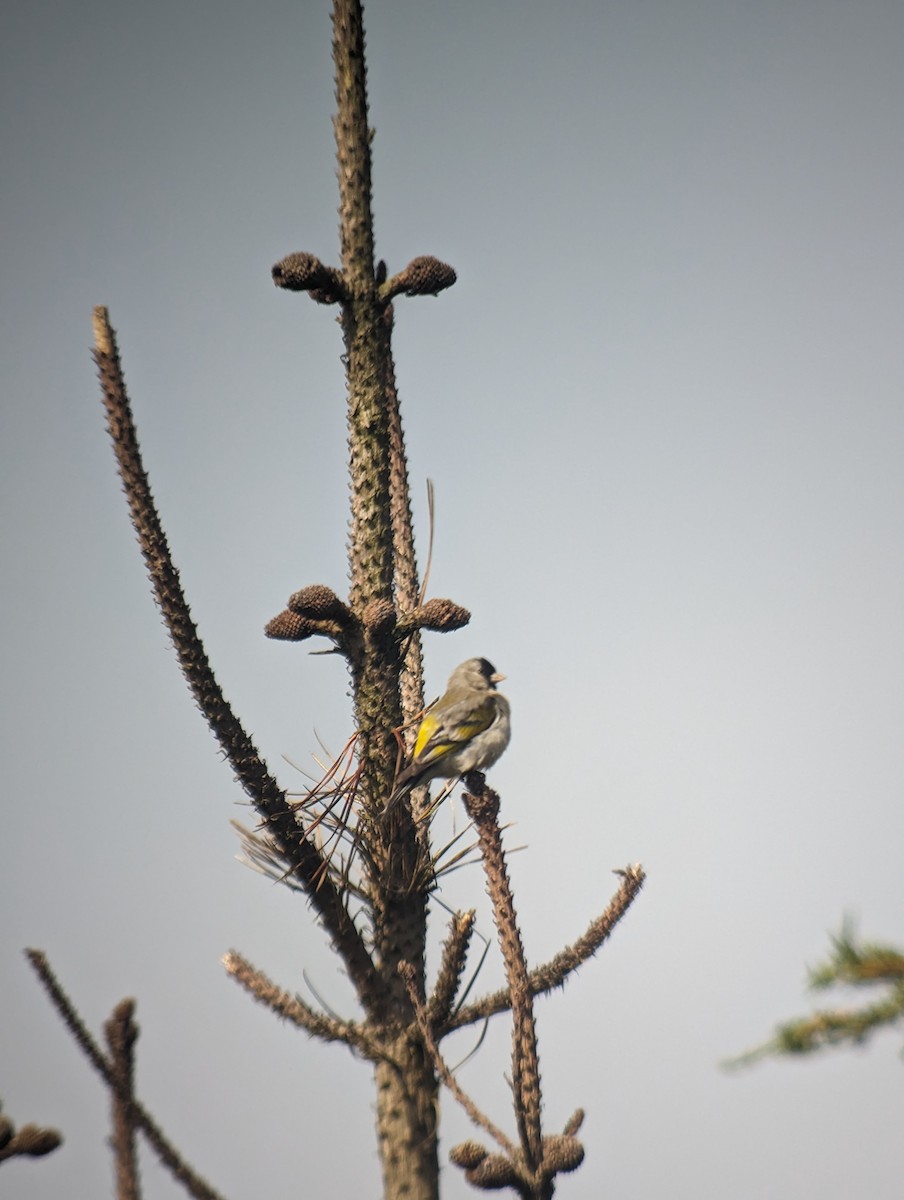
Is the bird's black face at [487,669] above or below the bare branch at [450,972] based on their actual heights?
above

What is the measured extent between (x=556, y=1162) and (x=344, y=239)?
4.54 m

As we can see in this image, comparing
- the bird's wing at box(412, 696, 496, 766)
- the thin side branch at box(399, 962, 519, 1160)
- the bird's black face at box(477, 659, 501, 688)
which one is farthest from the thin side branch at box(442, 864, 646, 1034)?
the bird's black face at box(477, 659, 501, 688)

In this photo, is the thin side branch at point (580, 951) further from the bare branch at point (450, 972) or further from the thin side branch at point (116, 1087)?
the thin side branch at point (116, 1087)

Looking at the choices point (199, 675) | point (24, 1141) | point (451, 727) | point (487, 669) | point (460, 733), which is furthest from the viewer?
point (487, 669)

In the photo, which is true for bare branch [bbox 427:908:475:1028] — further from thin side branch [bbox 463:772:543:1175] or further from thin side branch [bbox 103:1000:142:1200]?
thin side branch [bbox 103:1000:142:1200]

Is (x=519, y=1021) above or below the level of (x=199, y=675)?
below

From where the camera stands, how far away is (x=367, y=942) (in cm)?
502

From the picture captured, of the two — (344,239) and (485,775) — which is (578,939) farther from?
(344,239)

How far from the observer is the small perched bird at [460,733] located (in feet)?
18.7

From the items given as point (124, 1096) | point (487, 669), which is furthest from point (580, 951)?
point (487, 669)

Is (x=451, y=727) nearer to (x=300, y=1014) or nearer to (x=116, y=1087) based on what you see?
(x=300, y=1014)

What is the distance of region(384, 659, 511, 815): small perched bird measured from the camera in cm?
570

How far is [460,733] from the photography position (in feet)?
24.9

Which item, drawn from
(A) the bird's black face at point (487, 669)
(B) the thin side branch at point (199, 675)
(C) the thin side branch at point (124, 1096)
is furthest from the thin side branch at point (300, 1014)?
(A) the bird's black face at point (487, 669)
